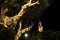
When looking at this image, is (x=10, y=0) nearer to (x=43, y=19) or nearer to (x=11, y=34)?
(x=43, y=19)

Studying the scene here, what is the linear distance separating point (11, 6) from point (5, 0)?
1035 millimetres

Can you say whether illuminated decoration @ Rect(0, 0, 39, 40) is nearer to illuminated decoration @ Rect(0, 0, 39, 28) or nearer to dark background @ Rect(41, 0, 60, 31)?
illuminated decoration @ Rect(0, 0, 39, 28)

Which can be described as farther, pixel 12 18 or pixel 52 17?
pixel 52 17

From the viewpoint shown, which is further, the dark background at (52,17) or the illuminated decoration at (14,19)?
the dark background at (52,17)

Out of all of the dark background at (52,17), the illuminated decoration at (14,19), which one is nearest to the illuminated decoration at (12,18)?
the illuminated decoration at (14,19)

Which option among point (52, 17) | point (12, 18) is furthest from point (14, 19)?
point (52, 17)

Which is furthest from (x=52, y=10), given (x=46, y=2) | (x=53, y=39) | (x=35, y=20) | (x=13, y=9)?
(x=53, y=39)

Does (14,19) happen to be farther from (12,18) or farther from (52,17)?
(52,17)

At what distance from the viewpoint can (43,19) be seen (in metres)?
16.5

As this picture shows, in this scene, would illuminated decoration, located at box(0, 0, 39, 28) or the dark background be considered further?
the dark background

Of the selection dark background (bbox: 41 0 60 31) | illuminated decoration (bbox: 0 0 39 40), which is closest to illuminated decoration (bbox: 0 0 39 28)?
illuminated decoration (bbox: 0 0 39 40)

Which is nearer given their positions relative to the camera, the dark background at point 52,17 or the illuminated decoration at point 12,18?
the illuminated decoration at point 12,18

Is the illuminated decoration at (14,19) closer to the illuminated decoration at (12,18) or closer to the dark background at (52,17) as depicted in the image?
the illuminated decoration at (12,18)

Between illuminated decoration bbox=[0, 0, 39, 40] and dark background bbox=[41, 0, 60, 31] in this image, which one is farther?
dark background bbox=[41, 0, 60, 31]
